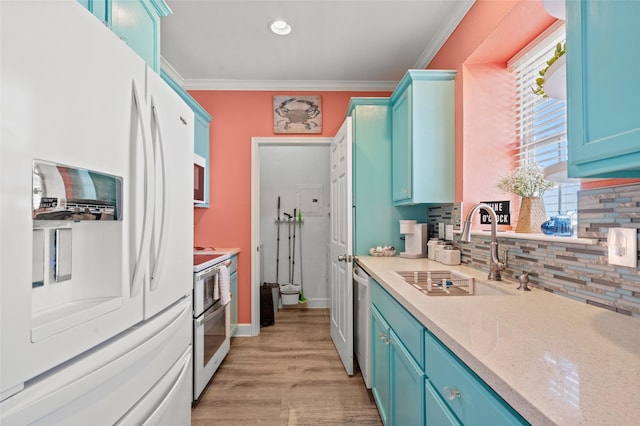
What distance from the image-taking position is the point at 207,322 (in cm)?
212

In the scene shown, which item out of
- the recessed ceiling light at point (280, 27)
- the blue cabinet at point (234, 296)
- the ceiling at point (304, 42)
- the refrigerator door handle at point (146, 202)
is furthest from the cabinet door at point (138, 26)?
the blue cabinet at point (234, 296)

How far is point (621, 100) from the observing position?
682 mm

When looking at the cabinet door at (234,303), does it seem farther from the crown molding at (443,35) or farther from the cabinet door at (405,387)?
the crown molding at (443,35)

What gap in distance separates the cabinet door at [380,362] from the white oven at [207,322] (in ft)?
3.61

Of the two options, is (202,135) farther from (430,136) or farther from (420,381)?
(420,381)

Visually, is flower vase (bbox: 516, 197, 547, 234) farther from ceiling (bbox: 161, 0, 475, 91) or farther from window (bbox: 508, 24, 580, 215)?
ceiling (bbox: 161, 0, 475, 91)

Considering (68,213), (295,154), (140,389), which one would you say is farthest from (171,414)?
(295,154)

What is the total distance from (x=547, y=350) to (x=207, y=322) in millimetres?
1937

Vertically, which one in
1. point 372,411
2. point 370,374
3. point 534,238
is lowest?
point 372,411

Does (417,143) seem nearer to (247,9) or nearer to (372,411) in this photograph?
(247,9)

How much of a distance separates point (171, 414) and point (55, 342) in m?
0.71

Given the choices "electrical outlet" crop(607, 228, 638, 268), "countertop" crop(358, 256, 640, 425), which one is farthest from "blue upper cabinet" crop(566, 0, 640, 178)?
"countertop" crop(358, 256, 640, 425)

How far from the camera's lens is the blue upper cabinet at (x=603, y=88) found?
66cm

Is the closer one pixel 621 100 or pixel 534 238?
pixel 621 100
